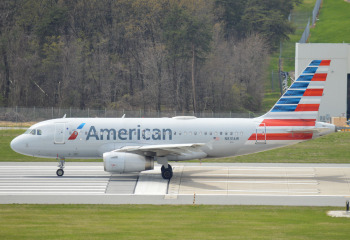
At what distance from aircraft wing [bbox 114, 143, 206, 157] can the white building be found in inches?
1708

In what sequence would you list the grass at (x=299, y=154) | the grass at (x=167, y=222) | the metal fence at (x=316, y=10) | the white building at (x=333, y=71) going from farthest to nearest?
the metal fence at (x=316, y=10) → the white building at (x=333, y=71) → the grass at (x=299, y=154) → the grass at (x=167, y=222)

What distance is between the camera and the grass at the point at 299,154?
150 ft

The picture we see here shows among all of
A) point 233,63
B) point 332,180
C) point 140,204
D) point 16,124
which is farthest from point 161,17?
point 140,204

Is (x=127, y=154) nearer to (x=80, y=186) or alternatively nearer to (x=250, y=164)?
(x=80, y=186)

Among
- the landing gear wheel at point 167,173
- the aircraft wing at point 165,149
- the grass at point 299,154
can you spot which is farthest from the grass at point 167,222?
the grass at point 299,154

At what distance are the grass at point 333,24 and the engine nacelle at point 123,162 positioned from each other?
318 ft

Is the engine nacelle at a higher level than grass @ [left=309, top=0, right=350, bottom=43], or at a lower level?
lower

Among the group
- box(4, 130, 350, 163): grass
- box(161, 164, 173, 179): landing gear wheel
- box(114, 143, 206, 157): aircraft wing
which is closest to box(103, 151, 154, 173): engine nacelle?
box(114, 143, 206, 157): aircraft wing

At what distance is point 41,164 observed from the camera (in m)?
43.1

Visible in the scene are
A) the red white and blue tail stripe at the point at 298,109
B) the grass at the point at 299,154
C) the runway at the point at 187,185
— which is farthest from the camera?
the grass at the point at 299,154

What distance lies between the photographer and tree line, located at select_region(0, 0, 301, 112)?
88625 mm

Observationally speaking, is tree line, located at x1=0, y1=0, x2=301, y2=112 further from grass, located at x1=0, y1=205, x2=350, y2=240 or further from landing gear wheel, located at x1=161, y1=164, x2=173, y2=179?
grass, located at x1=0, y1=205, x2=350, y2=240

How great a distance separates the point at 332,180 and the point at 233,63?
206 feet

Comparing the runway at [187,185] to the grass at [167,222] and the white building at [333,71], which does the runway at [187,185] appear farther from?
the white building at [333,71]
